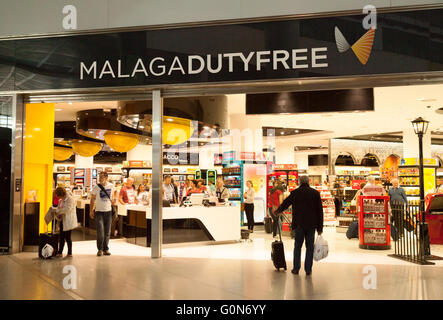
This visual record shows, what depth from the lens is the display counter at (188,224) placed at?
8797mm

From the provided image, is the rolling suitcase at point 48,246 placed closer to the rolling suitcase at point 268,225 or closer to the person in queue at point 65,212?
the person in queue at point 65,212

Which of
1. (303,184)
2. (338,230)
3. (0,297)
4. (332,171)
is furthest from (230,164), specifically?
(0,297)

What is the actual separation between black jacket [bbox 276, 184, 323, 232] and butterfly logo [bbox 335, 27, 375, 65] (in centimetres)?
250

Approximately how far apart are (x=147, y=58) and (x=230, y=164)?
307 inches

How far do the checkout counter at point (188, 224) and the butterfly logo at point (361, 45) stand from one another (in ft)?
14.4

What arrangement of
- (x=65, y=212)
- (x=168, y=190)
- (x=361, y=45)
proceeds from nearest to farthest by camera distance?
(x=361, y=45) → (x=65, y=212) → (x=168, y=190)

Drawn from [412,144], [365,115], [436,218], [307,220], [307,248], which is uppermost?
[365,115]

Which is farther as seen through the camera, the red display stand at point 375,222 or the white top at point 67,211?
the red display stand at point 375,222

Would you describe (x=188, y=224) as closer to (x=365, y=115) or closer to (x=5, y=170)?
(x=5, y=170)

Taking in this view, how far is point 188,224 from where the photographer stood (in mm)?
9008

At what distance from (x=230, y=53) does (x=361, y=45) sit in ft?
7.21

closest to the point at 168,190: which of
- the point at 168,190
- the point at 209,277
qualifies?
the point at 168,190

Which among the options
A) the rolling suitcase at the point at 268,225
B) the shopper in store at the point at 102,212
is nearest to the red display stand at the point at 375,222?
the rolling suitcase at the point at 268,225
